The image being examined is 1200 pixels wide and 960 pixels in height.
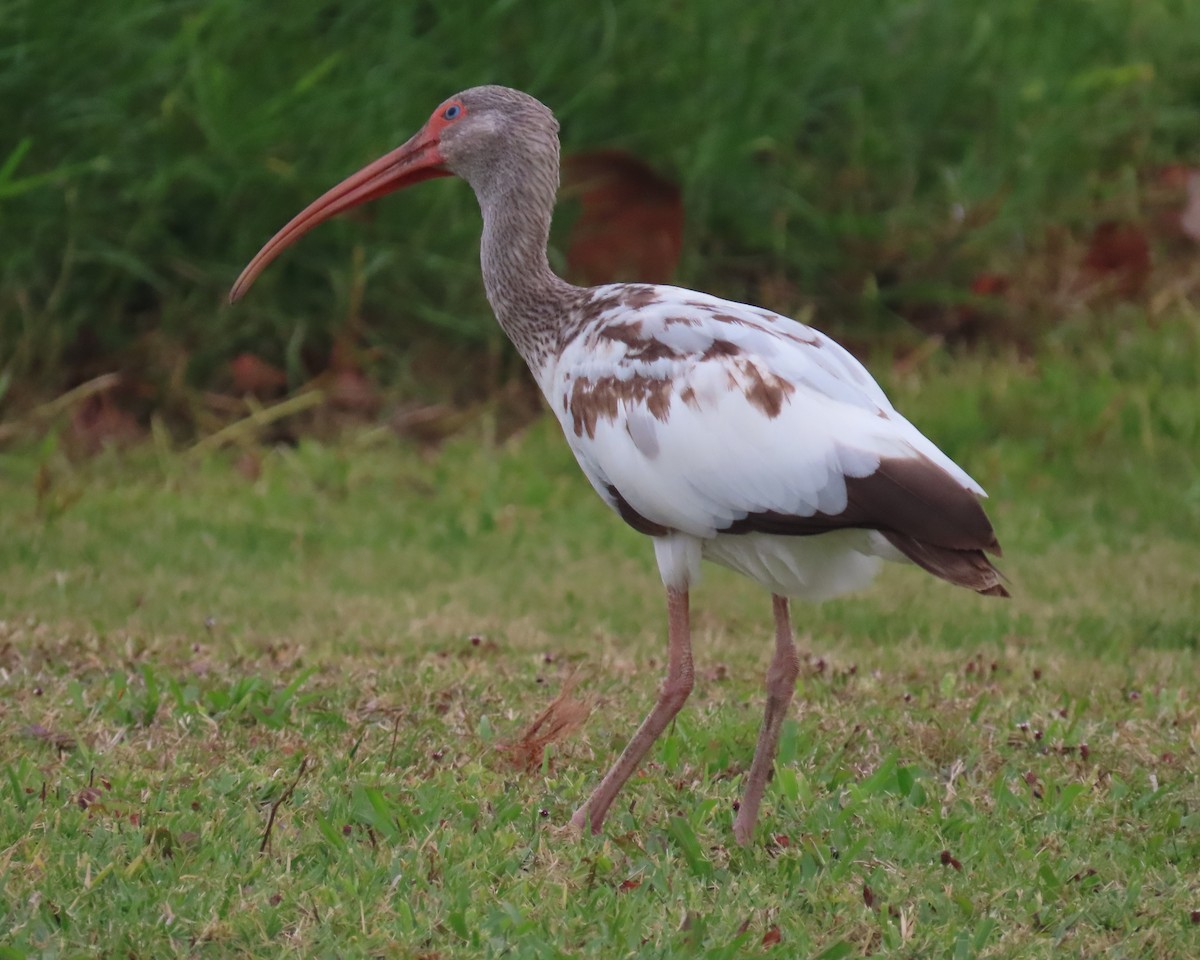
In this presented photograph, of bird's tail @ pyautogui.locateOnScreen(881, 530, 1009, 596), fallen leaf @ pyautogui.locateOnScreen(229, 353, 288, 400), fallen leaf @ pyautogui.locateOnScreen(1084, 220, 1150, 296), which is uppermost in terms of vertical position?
fallen leaf @ pyautogui.locateOnScreen(1084, 220, 1150, 296)

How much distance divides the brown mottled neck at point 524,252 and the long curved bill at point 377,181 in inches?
6.9

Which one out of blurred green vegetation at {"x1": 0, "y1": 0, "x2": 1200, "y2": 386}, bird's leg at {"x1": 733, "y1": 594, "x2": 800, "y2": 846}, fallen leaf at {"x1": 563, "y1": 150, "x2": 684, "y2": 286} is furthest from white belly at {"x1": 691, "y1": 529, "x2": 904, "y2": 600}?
fallen leaf at {"x1": 563, "y1": 150, "x2": 684, "y2": 286}

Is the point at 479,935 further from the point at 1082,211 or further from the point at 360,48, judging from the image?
the point at 1082,211

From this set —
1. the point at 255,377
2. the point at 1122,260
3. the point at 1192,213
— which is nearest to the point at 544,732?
the point at 255,377

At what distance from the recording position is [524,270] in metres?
4.70

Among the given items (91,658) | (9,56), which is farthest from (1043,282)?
(91,658)

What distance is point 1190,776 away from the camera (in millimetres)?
4492

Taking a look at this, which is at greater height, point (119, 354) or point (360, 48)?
point (360, 48)

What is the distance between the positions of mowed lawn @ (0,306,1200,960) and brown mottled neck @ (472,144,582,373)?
0.98m

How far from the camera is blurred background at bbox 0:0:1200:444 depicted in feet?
26.8

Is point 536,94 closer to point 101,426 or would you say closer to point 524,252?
point 101,426

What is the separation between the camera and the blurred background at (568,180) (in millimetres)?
8172

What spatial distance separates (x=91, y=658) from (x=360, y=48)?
4.10m

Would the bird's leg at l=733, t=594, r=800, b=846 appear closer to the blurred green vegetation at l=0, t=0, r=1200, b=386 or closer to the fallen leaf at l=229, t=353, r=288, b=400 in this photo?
the blurred green vegetation at l=0, t=0, r=1200, b=386
